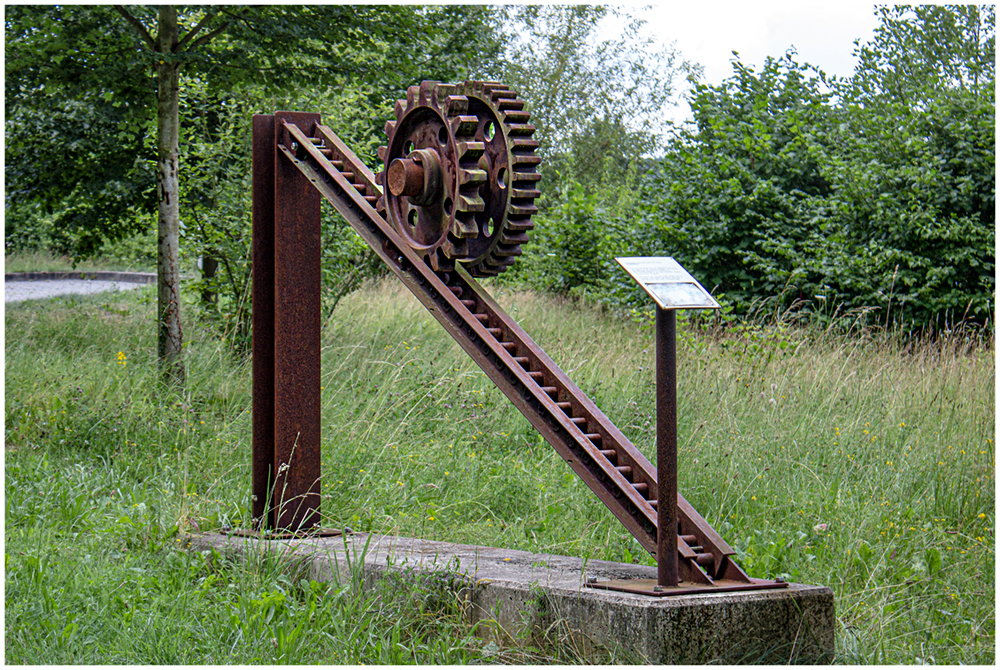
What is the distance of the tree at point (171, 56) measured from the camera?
23.5 ft

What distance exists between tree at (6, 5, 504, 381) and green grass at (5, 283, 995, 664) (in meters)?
1.31

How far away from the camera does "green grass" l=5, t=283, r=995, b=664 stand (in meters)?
3.42

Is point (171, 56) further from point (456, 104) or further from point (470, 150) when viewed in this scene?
point (470, 150)

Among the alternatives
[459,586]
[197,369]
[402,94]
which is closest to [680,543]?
[459,586]

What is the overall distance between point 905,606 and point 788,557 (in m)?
0.53

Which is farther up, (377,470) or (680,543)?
(680,543)

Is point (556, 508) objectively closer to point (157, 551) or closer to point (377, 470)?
point (377, 470)

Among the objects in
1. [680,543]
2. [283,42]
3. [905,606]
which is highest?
[283,42]

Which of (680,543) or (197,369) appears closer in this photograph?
(680,543)

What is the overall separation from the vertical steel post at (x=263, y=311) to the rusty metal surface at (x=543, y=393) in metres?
0.33

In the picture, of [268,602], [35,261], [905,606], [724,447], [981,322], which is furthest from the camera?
[35,261]

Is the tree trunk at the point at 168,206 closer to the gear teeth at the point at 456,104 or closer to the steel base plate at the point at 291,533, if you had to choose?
the steel base plate at the point at 291,533

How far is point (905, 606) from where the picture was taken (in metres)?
3.87

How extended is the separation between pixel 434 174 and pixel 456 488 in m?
2.35
